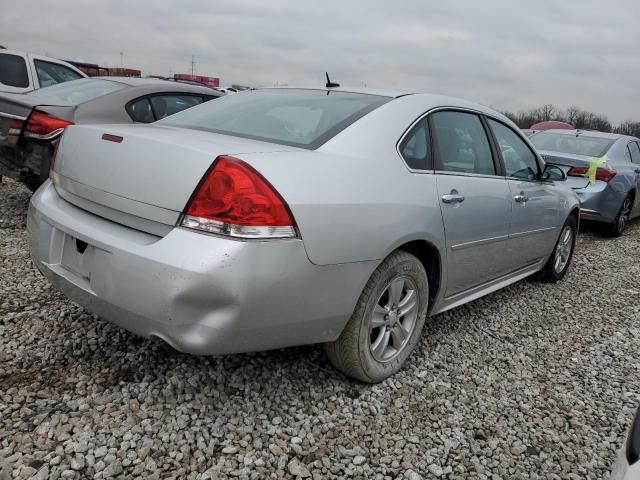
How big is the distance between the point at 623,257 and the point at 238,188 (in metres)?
5.67

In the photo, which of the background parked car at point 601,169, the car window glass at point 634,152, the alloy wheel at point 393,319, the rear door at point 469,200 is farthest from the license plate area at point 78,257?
the car window glass at point 634,152

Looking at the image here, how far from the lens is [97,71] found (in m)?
20.9

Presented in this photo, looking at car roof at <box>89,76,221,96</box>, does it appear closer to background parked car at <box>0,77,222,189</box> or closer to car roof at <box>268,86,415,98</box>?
background parked car at <box>0,77,222,189</box>

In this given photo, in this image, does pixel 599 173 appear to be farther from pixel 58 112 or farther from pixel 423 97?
pixel 58 112

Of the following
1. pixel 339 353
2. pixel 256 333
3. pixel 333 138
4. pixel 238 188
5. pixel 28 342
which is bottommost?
pixel 28 342

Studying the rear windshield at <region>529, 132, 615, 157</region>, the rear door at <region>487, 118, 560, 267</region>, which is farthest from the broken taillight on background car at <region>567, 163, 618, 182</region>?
the rear door at <region>487, 118, 560, 267</region>

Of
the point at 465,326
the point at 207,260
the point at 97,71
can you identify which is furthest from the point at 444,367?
the point at 97,71

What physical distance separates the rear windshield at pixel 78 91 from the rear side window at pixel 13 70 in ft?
8.55

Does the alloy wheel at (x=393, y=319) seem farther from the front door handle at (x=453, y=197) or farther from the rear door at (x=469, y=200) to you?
the front door handle at (x=453, y=197)

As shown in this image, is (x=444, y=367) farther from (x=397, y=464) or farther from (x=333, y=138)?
(x=333, y=138)

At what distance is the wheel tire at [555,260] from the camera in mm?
4466

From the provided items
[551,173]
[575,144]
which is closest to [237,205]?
[551,173]

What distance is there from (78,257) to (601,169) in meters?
6.34

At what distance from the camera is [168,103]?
16.5 ft
